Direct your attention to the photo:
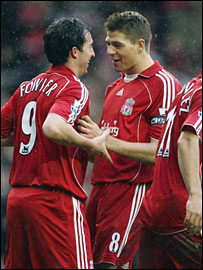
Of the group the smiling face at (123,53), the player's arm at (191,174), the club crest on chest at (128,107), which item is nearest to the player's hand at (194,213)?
the player's arm at (191,174)

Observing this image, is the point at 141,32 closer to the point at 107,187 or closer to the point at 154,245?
the point at 107,187

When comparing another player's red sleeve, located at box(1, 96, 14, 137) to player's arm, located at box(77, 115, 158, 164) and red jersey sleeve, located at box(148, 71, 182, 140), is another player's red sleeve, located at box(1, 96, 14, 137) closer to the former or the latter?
player's arm, located at box(77, 115, 158, 164)

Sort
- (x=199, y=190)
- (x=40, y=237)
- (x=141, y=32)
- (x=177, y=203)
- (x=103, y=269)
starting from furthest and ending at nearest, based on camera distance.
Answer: (x=141, y=32) < (x=103, y=269) < (x=40, y=237) < (x=177, y=203) < (x=199, y=190)

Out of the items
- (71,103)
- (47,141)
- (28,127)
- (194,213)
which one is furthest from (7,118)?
(194,213)

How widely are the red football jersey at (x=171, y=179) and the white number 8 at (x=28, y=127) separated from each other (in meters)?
0.80

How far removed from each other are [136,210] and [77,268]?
0.92 m

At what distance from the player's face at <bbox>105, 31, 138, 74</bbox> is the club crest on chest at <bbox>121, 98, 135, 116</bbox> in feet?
0.99

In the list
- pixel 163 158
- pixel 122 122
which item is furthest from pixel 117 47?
pixel 163 158

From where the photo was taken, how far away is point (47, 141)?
380 cm

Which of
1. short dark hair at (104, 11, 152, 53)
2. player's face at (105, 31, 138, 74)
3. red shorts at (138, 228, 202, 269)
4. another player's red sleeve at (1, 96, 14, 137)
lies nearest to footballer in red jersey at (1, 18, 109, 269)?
another player's red sleeve at (1, 96, 14, 137)

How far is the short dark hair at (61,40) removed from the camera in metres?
4.05

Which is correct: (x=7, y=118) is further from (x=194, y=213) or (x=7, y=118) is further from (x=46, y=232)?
(x=194, y=213)

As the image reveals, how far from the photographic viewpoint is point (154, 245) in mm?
3486

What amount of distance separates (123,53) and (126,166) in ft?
2.84
